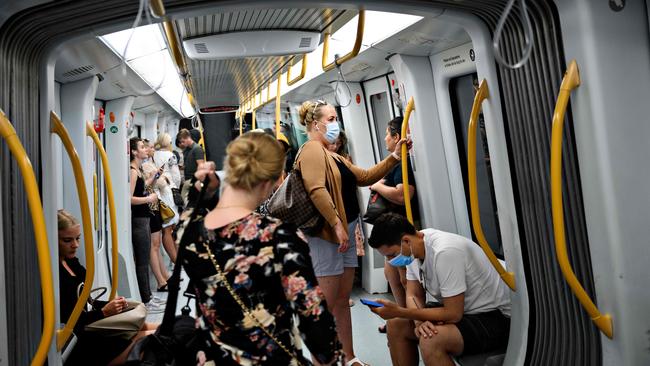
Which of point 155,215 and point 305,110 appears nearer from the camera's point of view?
point 305,110

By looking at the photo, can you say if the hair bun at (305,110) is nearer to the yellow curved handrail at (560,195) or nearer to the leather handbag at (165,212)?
the yellow curved handrail at (560,195)

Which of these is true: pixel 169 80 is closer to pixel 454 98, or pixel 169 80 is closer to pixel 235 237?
pixel 454 98

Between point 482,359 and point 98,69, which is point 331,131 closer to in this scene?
point 482,359

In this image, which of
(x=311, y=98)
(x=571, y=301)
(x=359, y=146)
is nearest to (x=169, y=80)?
(x=311, y=98)

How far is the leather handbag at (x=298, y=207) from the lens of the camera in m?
3.29

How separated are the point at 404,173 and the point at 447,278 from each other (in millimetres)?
969

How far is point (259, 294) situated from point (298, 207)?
1.63 metres

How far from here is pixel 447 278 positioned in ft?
9.70

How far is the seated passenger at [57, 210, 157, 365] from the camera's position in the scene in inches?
121

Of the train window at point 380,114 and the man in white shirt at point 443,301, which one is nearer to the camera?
the man in white shirt at point 443,301

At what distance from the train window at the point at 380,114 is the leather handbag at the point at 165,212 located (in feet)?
7.87

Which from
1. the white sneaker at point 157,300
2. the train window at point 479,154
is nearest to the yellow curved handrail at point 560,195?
the train window at point 479,154

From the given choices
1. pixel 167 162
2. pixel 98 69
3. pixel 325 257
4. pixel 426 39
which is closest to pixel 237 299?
pixel 325 257

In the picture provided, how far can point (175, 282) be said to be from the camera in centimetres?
174
